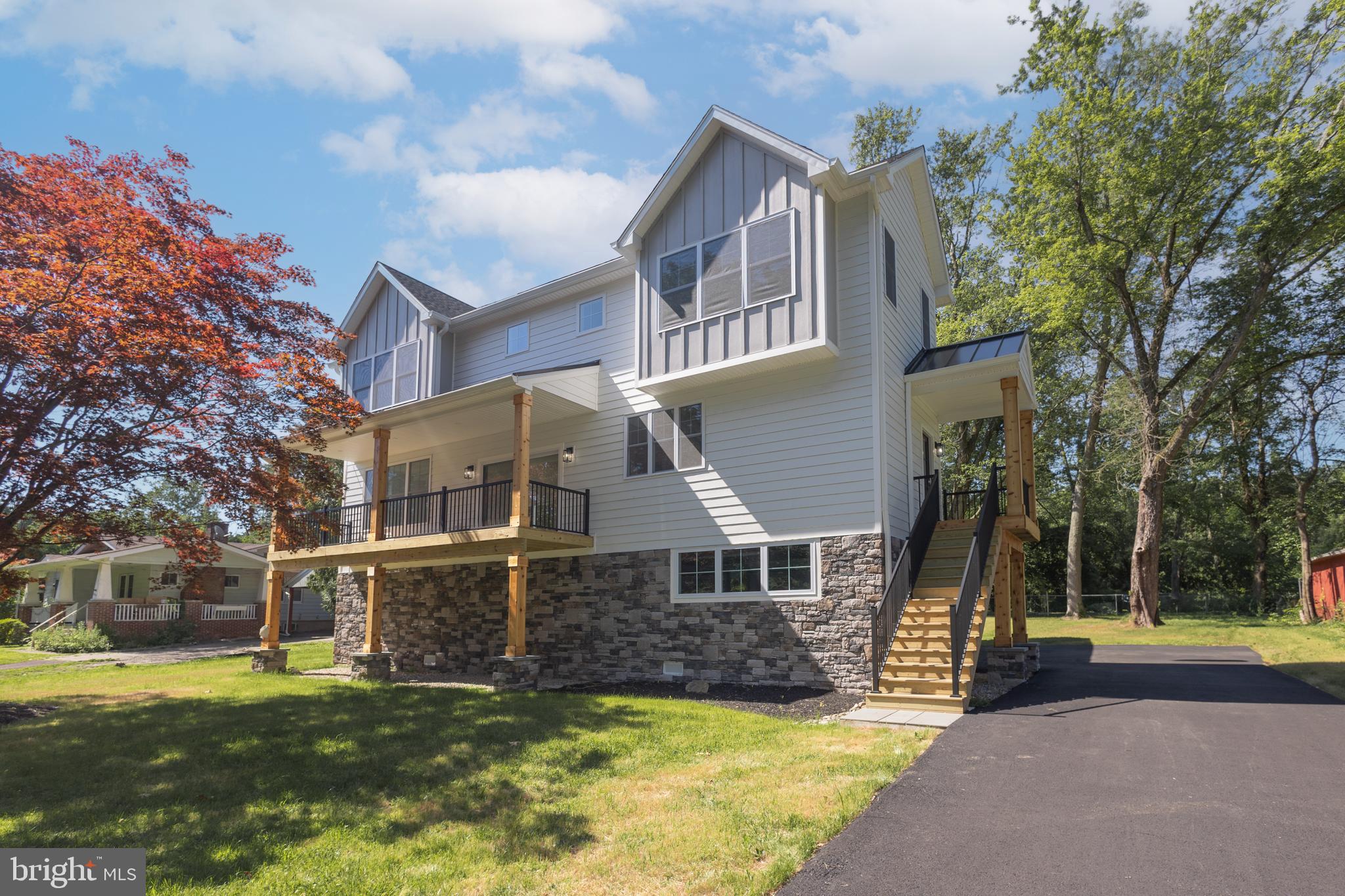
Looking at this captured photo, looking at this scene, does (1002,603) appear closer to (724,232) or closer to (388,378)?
(724,232)

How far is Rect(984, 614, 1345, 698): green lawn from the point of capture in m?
12.2

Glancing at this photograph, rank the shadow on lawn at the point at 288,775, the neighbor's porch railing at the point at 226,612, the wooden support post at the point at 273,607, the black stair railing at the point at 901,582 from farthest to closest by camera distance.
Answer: the neighbor's porch railing at the point at 226,612 < the wooden support post at the point at 273,607 < the black stair railing at the point at 901,582 < the shadow on lawn at the point at 288,775

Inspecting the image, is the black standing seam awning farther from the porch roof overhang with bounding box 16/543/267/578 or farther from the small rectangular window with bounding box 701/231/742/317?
the porch roof overhang with bounding box 16/543/267/578

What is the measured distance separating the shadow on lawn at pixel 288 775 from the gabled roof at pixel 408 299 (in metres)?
9.76

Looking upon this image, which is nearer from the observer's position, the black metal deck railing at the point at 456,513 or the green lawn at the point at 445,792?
the green lawn at the point at 445,792

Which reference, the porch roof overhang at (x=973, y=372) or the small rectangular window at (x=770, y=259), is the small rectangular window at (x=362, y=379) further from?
the porch roof overhang at (x=973, y=372)

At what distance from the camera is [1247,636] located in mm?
18406

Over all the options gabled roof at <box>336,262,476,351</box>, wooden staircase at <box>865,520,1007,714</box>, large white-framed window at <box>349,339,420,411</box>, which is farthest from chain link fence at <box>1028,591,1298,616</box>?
large white-framed window at <box>349,339,420,411</box>

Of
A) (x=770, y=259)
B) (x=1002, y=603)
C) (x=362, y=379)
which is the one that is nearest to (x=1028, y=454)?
(x=1002, y=603)

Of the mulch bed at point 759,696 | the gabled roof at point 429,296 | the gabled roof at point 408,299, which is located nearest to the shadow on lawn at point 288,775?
the mulch bed at point 759,696

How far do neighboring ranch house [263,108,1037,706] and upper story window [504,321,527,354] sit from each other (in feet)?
0.20

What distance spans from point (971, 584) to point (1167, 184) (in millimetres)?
15450

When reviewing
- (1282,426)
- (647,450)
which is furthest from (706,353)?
(1282,426)

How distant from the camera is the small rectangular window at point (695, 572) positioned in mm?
12797
